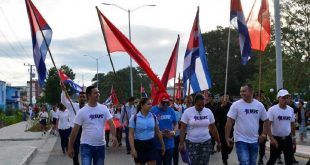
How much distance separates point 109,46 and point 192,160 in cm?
A: 286

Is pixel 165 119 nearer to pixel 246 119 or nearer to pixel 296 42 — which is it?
pixel 246 119

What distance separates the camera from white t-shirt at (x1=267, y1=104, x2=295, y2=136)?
31.2 ft

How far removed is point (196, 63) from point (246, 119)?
5.35 meters

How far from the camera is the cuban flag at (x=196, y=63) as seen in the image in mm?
12992

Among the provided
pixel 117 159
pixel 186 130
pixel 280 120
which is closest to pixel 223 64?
pixel 117 159

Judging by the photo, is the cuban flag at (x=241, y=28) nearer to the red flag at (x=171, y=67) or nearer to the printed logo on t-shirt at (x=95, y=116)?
the red flag at (x=171, y=67)

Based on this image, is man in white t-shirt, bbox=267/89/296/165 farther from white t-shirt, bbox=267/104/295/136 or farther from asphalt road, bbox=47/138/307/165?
asphalt road, bbox=47/138/307/165

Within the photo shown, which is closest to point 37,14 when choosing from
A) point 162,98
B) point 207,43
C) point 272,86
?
point 162,98

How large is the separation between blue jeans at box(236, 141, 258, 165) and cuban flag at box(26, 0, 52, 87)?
4782mm

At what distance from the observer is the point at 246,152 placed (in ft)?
26.5

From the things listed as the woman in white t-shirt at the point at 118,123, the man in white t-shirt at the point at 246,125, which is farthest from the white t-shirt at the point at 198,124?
the woman in white t-shirt at the point at 118,123

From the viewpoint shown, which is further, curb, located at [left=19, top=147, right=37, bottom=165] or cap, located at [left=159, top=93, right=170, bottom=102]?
curb, located at [left=19, top=147, right=37, bottom=165]

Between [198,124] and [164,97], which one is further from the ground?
[164,97]

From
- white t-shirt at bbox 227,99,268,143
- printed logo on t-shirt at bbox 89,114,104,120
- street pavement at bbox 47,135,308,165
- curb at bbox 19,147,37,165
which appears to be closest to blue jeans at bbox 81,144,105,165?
printed logo on t-shirt at bbox 89,114,104,120
